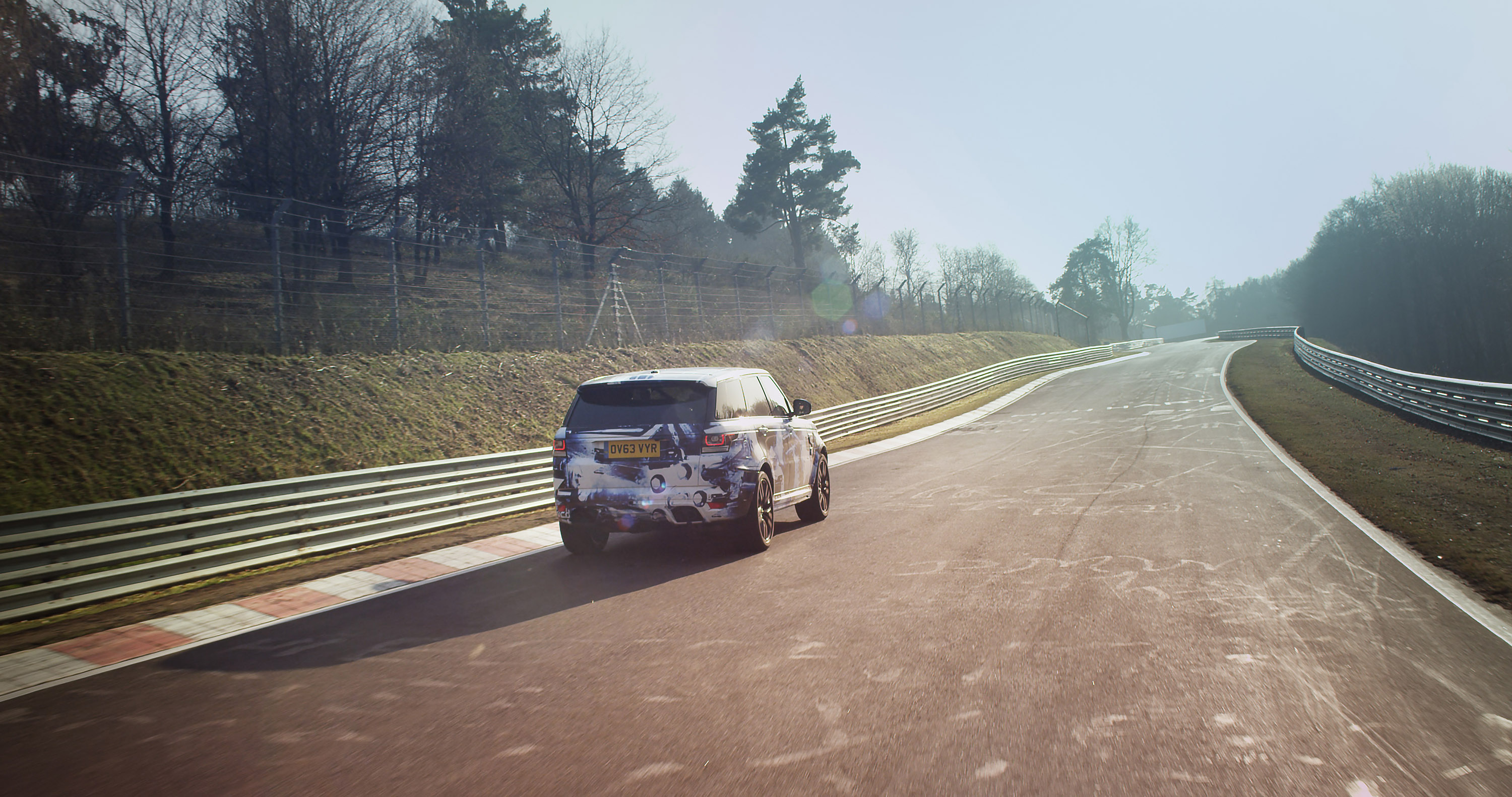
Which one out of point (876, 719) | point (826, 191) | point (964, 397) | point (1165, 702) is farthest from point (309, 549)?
point (826, 191)

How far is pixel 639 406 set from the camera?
736cm

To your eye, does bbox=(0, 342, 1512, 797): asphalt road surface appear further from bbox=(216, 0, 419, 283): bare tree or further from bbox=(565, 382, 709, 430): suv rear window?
bbox=(216, 0, 419, 283): bare tree

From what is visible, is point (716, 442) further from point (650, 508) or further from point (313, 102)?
point (313, 102)

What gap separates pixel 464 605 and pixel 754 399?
3618mm

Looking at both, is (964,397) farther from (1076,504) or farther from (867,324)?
(1076,504)

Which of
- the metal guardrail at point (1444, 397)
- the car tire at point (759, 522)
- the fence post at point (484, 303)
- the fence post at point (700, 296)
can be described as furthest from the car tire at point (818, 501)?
the fence post at point (700, 296)

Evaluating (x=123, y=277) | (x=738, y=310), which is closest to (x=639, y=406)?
(x=123, y=277)

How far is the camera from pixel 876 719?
11.9ft

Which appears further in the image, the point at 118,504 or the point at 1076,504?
the point at 1076,504

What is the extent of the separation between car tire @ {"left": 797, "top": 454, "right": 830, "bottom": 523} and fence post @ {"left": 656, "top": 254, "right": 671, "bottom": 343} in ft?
40.5

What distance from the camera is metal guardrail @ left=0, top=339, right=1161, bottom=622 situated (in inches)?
247

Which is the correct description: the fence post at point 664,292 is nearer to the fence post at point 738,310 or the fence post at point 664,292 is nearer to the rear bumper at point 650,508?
the fence post at point 738,310

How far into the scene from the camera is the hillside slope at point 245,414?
8.48 meters

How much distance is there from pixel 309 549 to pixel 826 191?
44794 mm
